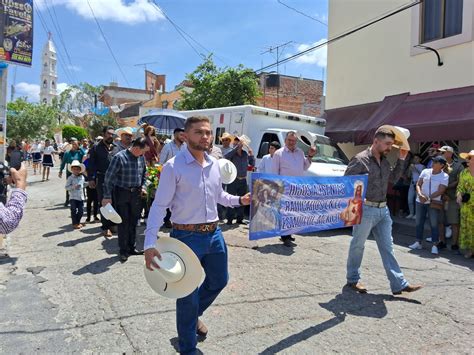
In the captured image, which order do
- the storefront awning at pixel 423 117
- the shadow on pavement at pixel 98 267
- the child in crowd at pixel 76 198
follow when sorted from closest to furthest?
the shadow on pavement at pixel 98 267
the child in crowd at pixel 76 198
the storefront awning at pixel 423 117

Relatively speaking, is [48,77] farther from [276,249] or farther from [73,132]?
[276,249]

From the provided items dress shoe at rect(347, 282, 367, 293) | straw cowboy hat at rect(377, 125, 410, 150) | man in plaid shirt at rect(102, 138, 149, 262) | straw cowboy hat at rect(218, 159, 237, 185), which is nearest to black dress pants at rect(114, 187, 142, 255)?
man in plaid shirt at rect(102, 138, 149, 262)

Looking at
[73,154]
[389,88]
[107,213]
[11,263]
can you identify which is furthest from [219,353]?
[389,88]

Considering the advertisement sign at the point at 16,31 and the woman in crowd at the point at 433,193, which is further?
the advertisement sign at the point at 16,31

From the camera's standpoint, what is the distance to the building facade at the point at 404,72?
11.0 m

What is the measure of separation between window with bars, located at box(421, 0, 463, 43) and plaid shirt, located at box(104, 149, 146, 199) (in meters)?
9.83

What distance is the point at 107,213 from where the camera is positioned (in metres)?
5.86

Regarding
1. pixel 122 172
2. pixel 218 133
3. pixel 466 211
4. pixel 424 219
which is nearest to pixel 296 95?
pixel 218 133

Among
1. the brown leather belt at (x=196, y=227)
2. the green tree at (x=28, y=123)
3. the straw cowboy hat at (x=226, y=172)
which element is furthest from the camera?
the green tree at (x=28, y=123)

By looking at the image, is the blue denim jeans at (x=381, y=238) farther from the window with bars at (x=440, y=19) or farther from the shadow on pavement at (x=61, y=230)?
the window with bars at (x=440, y=19)

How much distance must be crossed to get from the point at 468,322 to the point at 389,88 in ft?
33.6

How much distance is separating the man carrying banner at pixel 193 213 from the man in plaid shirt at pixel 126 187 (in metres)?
3.23

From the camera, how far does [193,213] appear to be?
3.37 metres

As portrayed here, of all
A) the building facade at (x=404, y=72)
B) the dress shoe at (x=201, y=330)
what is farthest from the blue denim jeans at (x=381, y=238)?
the building facade at (x=404, y=72)
